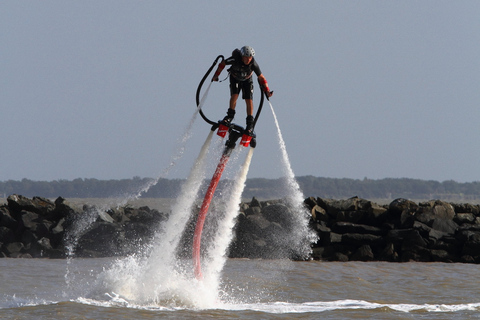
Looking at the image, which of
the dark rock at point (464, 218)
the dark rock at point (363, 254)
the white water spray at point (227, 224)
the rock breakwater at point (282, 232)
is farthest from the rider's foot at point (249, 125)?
the dark rock at point (464, 218)

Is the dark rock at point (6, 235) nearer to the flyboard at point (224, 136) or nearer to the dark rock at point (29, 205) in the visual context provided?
the dark rock at point (29, 205)

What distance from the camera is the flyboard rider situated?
40.2 ft

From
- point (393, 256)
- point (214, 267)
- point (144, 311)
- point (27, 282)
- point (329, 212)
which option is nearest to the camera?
point (144, 311)

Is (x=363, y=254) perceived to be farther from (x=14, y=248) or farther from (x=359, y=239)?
(x=14, y=248)

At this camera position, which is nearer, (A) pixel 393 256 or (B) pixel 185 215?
(B) pixel 185 215

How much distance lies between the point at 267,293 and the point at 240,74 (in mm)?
4941

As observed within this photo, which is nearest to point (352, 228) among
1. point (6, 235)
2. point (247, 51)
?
point (6, 235)

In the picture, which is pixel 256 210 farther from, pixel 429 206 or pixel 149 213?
pixel 429 206

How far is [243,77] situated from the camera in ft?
40.6

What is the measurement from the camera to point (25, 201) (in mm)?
22969

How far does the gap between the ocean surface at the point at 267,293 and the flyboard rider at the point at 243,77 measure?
3342mm

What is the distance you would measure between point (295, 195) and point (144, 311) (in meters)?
3.76

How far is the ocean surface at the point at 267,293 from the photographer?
1238 centimetres

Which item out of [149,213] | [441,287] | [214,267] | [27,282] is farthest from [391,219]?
[27,282]
